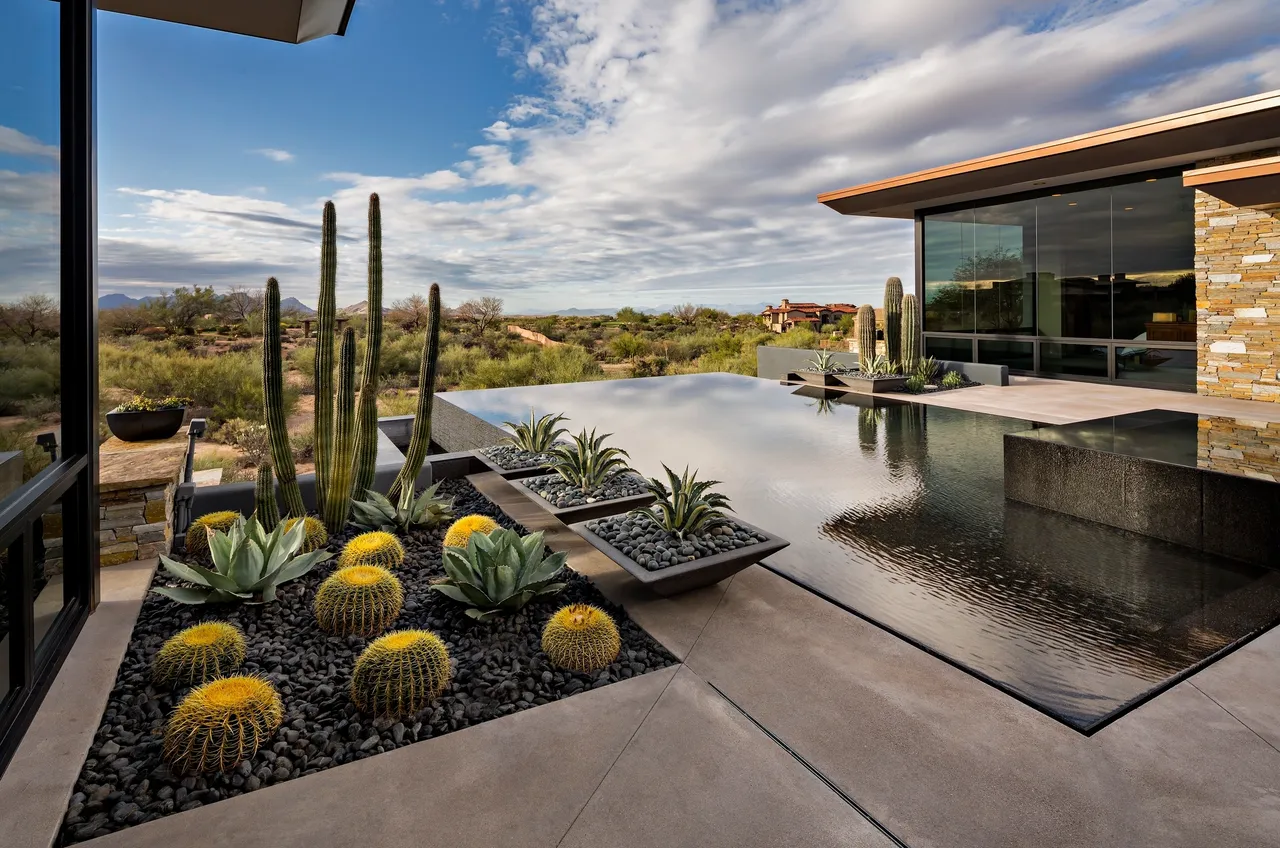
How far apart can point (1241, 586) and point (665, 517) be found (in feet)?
8.67

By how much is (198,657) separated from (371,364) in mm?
1917

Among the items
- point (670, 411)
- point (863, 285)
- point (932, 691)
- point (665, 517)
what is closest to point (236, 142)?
point (670, 411)

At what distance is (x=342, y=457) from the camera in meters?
3.76

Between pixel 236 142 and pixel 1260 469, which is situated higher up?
pixel 236 142

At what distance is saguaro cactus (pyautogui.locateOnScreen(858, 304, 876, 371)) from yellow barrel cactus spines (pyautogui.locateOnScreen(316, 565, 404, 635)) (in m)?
10.8

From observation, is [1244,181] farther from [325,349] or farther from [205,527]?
[205,527]

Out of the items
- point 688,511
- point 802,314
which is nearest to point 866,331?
point 688,511

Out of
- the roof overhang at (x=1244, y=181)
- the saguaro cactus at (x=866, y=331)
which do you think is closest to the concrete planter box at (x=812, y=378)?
the saguaro cactus at (x=866, y=331)

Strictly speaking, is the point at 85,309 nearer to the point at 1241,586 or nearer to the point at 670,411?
the point at 1241,586

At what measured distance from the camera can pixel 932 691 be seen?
2180 millimetres

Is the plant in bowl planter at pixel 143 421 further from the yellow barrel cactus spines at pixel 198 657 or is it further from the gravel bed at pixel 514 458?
the yellow barrel cactus spines at pixel 198 657

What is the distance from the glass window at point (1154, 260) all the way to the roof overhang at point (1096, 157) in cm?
40

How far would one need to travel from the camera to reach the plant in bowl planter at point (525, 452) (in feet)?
15.0

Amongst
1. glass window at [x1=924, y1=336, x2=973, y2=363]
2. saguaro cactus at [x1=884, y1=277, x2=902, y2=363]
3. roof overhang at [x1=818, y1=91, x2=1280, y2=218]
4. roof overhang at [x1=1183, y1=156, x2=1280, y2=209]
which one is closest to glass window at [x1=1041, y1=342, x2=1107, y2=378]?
glass window at [x1=924, y1=336, x2=973, y2=363]
